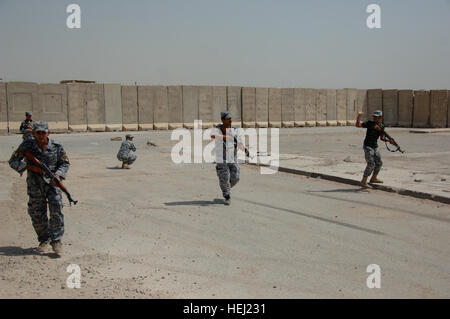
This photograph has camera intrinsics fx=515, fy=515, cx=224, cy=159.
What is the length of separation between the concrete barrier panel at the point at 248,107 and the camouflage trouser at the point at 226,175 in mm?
22560

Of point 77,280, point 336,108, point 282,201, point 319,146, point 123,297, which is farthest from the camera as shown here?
point 336,108

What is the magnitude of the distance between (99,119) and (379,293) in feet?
80.3

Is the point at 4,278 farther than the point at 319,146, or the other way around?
the point at 319,146

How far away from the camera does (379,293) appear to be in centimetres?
493

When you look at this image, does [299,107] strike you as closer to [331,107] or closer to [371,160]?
[331,107]

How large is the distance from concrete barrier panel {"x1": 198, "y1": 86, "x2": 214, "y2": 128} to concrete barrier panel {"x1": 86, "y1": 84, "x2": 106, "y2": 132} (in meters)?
5.86

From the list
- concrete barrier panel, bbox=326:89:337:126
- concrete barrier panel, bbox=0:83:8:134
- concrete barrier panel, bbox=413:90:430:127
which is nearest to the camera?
concrete barrier panel, bbox=0:83:8:134

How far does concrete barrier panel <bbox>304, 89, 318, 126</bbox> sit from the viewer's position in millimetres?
34469

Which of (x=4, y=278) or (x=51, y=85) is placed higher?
(x=51, y=85)

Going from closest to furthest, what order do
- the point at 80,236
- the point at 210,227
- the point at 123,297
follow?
the point at 123,297 < the point at 80,236 < the point at 210,227

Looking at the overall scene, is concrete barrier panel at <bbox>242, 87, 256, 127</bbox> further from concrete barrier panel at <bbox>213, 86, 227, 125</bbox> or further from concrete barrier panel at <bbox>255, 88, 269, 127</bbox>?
concrete barrier panel at <bbox>213, 86, 227, 125</bbox>

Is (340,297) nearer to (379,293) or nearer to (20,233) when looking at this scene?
(379,293)

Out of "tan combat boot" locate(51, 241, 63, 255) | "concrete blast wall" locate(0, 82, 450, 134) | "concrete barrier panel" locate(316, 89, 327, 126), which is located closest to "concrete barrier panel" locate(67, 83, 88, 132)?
"concrete blast wall" locate(0, 82, 450, 134)

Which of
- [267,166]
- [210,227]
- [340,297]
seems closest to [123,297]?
[340,297]
